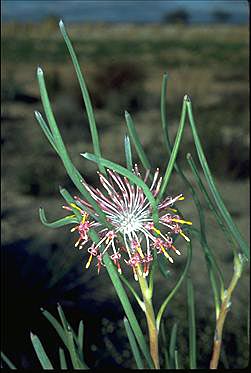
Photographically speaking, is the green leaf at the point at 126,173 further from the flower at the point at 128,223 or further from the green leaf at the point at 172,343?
the green leaf at the point at 172,343

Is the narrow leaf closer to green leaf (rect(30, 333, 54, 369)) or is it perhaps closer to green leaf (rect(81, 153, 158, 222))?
green leaf (rect(30, 333, 54, 369))

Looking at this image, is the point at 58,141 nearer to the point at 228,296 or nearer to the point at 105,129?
the point at 228,296

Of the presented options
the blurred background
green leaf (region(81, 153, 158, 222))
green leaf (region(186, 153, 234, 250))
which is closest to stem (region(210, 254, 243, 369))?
green leaf (region(186, 153, 234, 250))

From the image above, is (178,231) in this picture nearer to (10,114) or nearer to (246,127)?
(10,114)

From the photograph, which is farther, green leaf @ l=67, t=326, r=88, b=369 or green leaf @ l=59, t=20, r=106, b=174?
green leaf @ l=67, t=326, r=88, b=369

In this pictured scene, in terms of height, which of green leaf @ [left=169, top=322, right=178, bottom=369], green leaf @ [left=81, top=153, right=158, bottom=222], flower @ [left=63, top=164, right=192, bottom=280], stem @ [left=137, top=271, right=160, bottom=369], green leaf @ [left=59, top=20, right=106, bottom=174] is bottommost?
green leaf @ [left=169, top=322, right=178, bottom=369]

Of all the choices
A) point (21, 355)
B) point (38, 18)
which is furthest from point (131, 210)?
point (38, 18)

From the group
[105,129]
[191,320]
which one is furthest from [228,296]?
[105,129]

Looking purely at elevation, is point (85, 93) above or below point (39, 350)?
above

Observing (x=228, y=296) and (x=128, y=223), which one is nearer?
(x=128, y=223)
